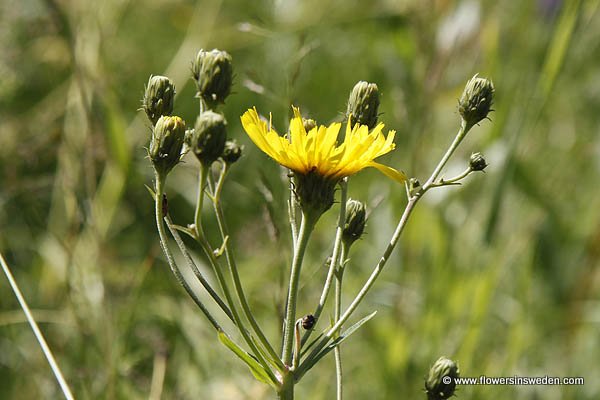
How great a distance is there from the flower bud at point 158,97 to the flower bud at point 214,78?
61 mm

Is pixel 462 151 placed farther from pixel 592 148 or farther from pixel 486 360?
pixel 486 360

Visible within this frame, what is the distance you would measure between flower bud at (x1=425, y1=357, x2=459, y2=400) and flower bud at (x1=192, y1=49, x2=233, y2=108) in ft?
2.02

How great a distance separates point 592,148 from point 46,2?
90.7 inches

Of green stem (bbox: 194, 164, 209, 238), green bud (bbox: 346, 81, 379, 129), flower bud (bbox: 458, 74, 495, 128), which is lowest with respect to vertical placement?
green stem (bbox: 194, 164, 209, 238)

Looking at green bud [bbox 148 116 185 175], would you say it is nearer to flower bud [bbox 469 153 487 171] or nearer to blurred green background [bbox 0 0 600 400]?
blurred green background [bbox 0 0 600 400]

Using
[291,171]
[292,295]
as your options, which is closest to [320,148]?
[291,171]

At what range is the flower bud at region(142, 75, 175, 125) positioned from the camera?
1.30 metres

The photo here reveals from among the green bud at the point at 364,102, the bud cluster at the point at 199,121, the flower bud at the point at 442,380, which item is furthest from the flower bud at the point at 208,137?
the flower bud at the point at 442,380

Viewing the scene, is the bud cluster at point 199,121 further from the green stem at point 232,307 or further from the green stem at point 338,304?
the green stem at point 338,304

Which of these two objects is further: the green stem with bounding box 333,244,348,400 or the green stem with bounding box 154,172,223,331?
the green stem with bounding box 333,244,348,400

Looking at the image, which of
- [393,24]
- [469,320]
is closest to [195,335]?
[469,320]

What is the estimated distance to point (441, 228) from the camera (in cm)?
253

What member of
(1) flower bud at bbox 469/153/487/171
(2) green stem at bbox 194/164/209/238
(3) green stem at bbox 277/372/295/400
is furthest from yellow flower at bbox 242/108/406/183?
(3) green stem at bbox 277/372/295/400

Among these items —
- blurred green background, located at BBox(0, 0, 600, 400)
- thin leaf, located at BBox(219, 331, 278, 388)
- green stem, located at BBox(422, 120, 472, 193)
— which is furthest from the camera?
blurred green background, located at BBox(0, 0, 600, 400)
